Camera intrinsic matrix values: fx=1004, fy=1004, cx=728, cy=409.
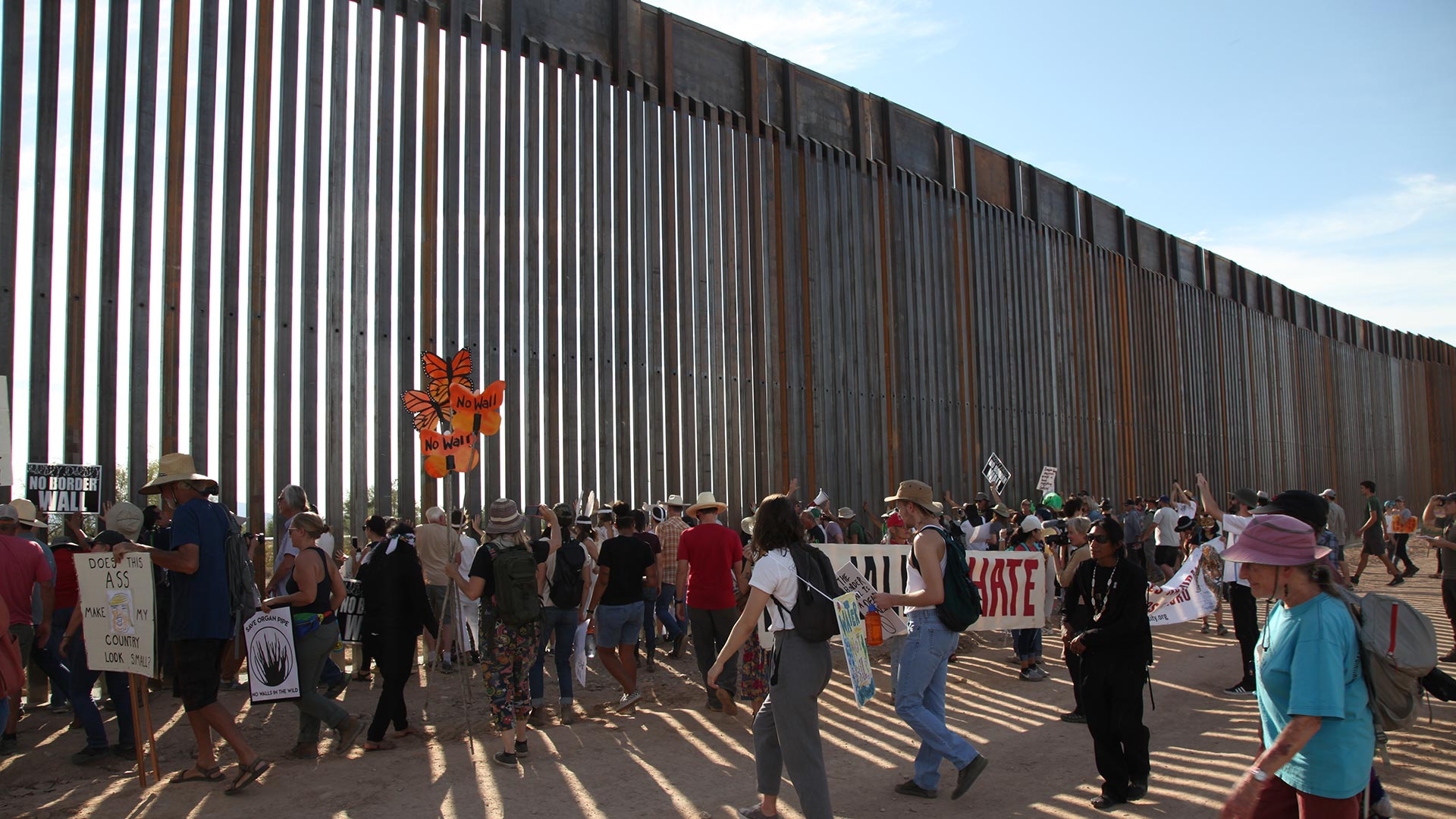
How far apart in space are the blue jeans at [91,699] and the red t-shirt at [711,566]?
4235 mm

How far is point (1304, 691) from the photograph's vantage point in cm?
306

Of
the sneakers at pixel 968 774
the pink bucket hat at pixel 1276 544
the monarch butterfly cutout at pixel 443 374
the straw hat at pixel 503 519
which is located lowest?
the sneakers at pixel 968 774

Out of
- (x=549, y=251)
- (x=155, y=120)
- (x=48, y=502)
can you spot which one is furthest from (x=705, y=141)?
(x=48, y=502)

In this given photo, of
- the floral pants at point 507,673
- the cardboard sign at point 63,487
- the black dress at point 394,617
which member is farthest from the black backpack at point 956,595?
the cardboard sign at point 63,487

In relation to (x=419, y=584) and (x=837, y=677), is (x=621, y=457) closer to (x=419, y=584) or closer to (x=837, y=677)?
(x=837, y=677)

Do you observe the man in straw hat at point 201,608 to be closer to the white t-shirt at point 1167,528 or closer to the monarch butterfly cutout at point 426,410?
the monarch butterfly cutout at point 426,410

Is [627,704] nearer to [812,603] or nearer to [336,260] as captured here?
[812,603]

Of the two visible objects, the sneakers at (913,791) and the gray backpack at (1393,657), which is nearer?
the gray backpack at (1393,657)

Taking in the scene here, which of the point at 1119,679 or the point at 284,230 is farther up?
the point at 284,230

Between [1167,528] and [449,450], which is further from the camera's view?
[1167,528]

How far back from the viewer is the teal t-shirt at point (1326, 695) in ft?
10.0

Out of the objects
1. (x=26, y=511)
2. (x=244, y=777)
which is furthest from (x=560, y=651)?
(x=26, y=511)

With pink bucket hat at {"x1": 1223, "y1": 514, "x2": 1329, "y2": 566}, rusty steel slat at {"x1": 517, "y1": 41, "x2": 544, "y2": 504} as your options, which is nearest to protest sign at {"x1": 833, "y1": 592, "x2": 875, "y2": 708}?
pink bucket hat at {"x1": 1223, "y1": 514, "x2": 1329, "y2": 566}

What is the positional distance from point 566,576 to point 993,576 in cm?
356
